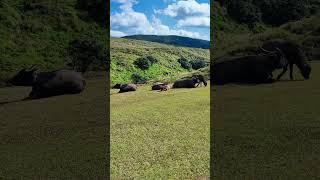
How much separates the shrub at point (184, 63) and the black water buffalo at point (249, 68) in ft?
17.5

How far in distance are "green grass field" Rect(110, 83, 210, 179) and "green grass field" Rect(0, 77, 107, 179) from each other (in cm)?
38

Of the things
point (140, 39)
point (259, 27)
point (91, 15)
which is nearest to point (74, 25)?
point (91, 15)

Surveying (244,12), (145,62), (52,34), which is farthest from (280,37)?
(52,34)

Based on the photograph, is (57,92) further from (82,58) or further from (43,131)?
(82,58)

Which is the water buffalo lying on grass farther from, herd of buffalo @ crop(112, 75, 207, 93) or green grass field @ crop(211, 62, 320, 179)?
green grass field @ crop(211, 62, 320, 179)

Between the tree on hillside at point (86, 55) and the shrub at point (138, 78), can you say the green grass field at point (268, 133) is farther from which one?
the tree on hillside at point (86, 55)

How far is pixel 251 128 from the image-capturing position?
10.4 m

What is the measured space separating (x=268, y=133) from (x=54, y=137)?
4.41 m

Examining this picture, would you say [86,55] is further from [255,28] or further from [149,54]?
[255,28]

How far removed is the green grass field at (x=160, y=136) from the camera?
7.89m

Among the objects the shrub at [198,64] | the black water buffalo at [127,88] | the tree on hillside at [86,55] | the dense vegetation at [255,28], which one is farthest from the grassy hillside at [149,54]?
the black water buffalo at [127,88]

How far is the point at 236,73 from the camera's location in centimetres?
1838

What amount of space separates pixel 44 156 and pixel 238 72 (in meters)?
10.8

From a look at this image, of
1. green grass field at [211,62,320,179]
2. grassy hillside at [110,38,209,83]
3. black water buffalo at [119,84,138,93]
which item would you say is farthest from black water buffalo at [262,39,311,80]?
grassy hillside at [110,38,209,83]
